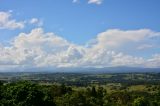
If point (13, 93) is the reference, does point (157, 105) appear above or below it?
below

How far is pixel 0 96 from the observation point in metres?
66.6

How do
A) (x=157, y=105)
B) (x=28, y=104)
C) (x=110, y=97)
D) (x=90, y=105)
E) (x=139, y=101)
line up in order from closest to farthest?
(x=28, y=104), (x=90, y=105), (x=139, y=101), (x=157, y=105), (x=110, y=97)

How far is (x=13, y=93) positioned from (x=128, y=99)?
3515 inches

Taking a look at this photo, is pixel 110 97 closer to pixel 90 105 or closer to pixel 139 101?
pixel 139 101

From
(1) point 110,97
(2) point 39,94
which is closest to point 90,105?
(2) point 39,94

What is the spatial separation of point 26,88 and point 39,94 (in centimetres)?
263

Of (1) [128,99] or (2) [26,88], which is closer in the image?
(2) [26,88]

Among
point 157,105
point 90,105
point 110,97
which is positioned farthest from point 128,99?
point 90,105

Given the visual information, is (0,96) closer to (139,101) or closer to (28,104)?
(28,104)

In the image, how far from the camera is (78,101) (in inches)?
3605

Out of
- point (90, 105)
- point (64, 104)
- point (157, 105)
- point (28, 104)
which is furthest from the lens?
point (157, 105)

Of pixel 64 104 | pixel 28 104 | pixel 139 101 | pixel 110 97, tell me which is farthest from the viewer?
pixel 110 97

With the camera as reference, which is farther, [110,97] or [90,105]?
[110,97]

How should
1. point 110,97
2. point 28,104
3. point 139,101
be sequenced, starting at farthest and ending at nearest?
point 110,97
point 139,101
point 28,104
